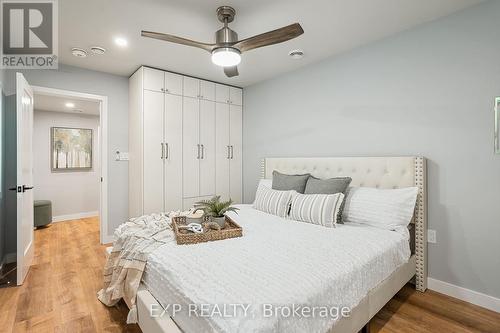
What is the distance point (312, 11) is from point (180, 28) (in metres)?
1.23

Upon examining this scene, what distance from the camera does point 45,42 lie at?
2.66m

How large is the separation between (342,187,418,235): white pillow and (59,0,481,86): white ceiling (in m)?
1.56

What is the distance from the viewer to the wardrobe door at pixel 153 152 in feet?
11.0

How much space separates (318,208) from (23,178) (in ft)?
9.83

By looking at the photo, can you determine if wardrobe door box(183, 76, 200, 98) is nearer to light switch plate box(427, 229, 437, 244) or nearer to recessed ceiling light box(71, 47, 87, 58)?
recessed ceiling light box(71, 47, 87, 58)

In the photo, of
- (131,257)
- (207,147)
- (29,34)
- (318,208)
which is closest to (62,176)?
(207,147)

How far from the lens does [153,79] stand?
11.2 feet

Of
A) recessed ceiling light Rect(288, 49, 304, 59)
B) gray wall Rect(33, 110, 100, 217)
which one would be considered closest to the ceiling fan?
recessed ceiling light Rect(288, 49, 304, 59)

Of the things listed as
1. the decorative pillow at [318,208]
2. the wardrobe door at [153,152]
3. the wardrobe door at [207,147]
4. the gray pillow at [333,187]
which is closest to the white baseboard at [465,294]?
the gray pillow at [333,187]

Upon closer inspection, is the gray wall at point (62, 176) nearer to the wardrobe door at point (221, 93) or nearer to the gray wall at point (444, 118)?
the wardrobe door at point (221, 93)

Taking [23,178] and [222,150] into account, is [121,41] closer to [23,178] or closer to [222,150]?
[23,178]

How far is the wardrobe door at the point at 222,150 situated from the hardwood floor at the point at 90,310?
1988 millimetres

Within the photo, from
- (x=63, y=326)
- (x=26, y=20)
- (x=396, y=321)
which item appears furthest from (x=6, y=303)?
(x=396, y=321)

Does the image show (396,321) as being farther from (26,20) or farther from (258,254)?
(26,20)
